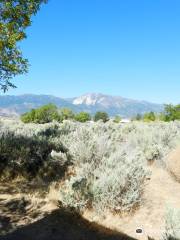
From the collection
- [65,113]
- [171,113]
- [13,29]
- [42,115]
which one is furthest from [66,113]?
[13,29]

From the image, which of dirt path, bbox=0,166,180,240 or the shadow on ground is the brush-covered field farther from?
the shadow on ground

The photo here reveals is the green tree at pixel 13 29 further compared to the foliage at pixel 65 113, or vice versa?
the foliage at pixel 65 113

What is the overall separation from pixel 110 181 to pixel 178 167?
347 centimetres

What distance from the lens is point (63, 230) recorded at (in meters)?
9.02

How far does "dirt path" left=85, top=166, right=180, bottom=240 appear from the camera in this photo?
342 inches

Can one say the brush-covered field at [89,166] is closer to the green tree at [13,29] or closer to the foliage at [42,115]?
the green tree at [13,29]

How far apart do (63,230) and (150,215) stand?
7.50ft

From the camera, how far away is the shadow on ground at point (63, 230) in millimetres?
8609

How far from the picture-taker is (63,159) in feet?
44.4

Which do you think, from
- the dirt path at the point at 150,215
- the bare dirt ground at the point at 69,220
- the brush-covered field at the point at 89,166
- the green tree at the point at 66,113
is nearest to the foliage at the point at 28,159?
the brush-covered field at the point at 89,166

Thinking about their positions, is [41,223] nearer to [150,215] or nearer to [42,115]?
[150,215]

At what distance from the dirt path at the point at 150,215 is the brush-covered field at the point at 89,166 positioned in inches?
8.8

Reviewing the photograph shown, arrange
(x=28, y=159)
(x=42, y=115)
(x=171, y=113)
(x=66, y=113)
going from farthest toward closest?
1. (x=66, y=113)
2. (x=42, y=115)
3. (x=171, y=113)
4. (x=28, y=159)

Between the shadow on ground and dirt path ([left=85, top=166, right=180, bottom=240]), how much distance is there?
29 centimetres
